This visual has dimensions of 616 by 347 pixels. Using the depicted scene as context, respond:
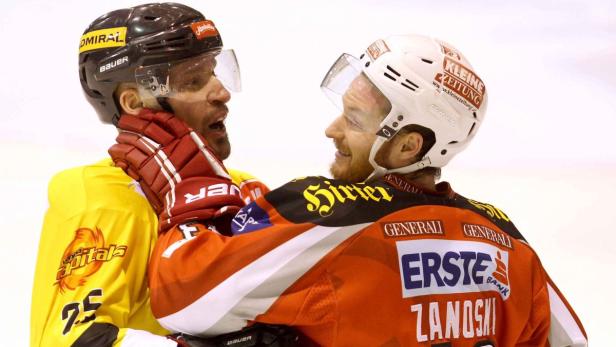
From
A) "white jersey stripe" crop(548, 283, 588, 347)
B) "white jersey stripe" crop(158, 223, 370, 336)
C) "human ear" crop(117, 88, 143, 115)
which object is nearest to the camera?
"white jersey stripe" crop(158, 223, 370, 336)

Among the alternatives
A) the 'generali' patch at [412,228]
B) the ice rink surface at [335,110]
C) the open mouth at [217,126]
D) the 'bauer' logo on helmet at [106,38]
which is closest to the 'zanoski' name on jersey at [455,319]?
the 'generali' patch at [412,228]

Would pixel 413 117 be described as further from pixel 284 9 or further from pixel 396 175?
pixel 284 9

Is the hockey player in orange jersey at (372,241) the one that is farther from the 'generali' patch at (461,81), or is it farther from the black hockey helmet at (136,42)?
the black hockey helmet at (136,42)

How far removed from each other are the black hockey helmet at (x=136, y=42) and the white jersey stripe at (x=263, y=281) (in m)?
0.76

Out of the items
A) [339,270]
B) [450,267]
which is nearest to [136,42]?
[339,270]

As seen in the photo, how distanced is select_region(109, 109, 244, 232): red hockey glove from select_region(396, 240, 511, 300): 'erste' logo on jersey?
1.52 ft

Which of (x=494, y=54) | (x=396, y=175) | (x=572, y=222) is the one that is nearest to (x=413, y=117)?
(x=396, y=175)

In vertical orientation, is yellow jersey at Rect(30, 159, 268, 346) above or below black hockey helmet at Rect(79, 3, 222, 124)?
below

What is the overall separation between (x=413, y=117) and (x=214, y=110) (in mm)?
699

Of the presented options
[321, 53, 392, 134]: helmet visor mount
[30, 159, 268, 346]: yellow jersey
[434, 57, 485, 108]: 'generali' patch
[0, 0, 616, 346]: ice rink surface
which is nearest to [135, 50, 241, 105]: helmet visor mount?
[30, 159, 268, 346]: yellow jersey

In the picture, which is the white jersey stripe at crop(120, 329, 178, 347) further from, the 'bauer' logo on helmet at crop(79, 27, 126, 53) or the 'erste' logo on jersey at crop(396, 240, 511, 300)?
the 'bauer' logo on helmet at crop(79, 27, 126, 53)

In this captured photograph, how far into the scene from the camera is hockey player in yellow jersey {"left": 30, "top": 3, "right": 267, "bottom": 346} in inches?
92.0

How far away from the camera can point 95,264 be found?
2.37 metres

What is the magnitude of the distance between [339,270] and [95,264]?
25.1 inches
